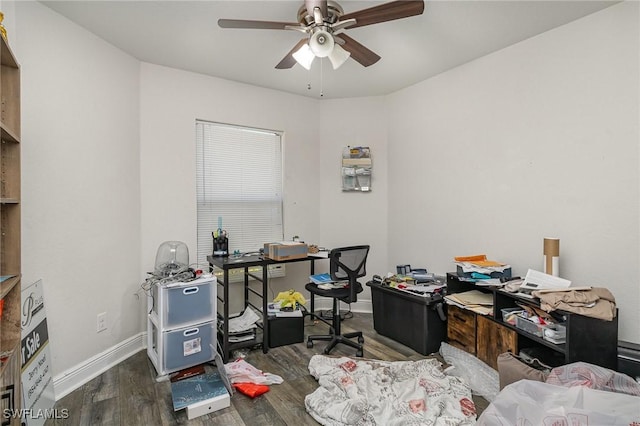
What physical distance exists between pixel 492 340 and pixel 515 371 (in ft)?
1.76

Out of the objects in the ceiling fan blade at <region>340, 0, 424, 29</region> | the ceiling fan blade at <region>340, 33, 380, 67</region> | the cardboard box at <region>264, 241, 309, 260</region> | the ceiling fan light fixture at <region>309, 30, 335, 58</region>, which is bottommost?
the cardboard box at <region>264, 241, 309, 260</region>

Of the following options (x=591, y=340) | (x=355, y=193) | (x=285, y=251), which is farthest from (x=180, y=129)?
(x=591, y=340)

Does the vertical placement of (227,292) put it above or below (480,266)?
below

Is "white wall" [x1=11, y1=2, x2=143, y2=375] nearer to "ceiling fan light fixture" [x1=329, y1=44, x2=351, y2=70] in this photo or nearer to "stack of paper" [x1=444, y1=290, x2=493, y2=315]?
"ceiling fan light fixture" [x1=329, y1=44, x2=351, y2=70]

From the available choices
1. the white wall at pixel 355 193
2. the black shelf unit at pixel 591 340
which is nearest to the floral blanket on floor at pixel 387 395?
the black shelf unit at pixel 591 340

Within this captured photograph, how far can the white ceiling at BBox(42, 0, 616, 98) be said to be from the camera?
205 centimetres

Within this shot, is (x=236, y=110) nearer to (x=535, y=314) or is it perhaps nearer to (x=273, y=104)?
(x=273, y=104)

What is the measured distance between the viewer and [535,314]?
214 centimetres

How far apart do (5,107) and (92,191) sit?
0.97 m

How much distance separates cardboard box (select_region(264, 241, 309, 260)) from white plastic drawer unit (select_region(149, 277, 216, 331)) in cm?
58

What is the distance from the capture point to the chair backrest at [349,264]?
2680mm

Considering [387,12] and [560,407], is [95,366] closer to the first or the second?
[560,407]

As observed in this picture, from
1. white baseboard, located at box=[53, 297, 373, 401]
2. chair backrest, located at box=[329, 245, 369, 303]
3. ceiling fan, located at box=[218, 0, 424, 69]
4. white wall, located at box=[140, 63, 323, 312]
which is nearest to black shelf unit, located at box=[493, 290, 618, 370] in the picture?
chair backrest, located at box=[329, 245, 369, 303]

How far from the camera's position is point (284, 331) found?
2.92 m
